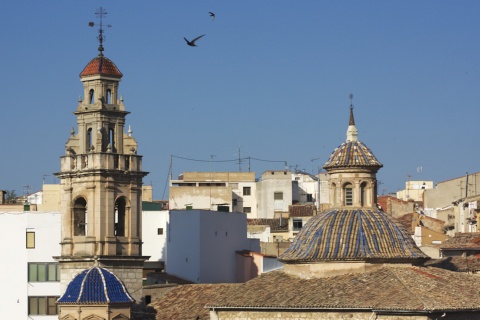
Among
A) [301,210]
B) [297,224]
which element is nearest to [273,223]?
[301,210]

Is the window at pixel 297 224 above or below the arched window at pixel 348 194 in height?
below

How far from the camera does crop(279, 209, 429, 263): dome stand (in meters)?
58.9

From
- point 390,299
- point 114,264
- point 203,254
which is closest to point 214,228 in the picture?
point 203,254

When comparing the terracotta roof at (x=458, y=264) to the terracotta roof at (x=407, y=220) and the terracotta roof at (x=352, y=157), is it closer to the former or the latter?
the terracotta roof at (x=352, y=157)

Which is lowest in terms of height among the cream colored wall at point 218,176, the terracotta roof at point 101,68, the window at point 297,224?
the window at point 297,224

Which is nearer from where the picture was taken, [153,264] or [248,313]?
[248,313]

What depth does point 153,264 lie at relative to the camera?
7975 cm

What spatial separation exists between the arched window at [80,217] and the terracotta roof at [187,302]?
4.23m

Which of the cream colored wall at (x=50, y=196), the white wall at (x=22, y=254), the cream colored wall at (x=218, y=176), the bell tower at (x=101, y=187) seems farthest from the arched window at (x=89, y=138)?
the cream colored wall at (x=218, y=176)

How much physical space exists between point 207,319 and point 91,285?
527 cm

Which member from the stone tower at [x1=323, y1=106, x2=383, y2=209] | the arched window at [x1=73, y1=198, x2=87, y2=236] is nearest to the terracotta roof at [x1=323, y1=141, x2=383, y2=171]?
the stone tower at [x1=323, y1=106, x2=383, y2=209]

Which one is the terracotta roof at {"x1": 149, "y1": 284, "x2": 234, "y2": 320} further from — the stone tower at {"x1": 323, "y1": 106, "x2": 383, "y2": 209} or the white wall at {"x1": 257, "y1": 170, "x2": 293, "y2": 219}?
the white wall at {"x1": 257, "y1": 170, "x2": 293, "y2": 219}

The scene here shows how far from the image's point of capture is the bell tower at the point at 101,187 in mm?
65500

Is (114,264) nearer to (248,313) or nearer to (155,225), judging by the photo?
(248,313)
